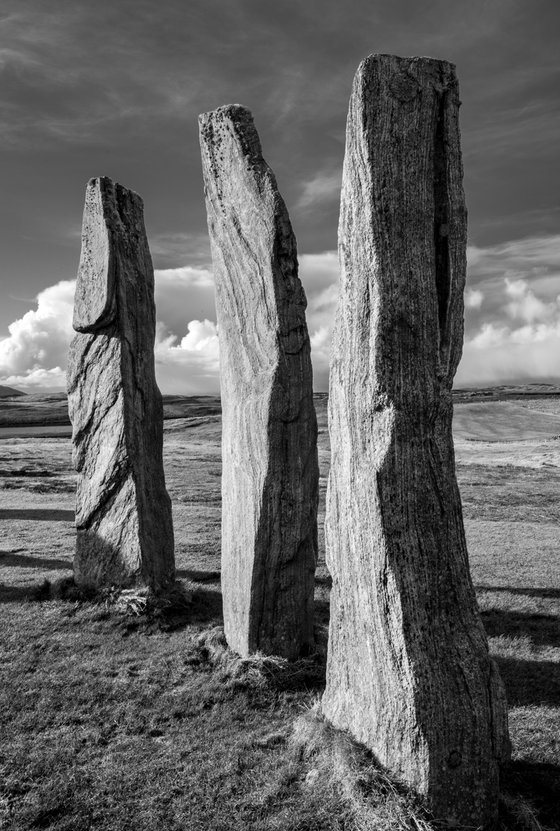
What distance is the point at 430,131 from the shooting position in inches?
226

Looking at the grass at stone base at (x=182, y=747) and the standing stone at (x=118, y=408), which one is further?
the standing stone at (x=118, y=408)

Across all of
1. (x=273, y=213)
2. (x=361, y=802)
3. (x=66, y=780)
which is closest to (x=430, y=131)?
(x=273, y=213)

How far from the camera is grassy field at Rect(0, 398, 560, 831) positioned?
18.9 feet

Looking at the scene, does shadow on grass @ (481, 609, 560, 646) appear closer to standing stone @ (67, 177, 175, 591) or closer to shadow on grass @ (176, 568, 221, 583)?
shadow on grass @ (176, 568, 221, 583)

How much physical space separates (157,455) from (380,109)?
7656mm

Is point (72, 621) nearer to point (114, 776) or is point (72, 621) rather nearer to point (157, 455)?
point (157, 455)

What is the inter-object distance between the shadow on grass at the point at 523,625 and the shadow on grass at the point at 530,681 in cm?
95

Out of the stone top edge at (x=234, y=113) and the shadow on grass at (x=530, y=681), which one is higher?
the stone top edge at (x=234, y=113)

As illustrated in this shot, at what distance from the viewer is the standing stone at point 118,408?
37.0 ft

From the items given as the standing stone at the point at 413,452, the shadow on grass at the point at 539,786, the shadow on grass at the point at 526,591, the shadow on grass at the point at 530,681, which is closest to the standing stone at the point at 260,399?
the standing stone at the point at 413,452

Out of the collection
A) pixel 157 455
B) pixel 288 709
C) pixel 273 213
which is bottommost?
pixel 288 709

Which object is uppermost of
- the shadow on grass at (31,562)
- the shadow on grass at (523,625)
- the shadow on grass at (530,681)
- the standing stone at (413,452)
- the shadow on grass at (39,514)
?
the standing stone at (413,452)

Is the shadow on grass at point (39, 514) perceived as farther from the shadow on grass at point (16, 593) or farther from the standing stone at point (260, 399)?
the standing stone at point (260, 399)

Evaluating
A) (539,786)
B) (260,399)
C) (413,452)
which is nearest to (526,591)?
(539,786)
